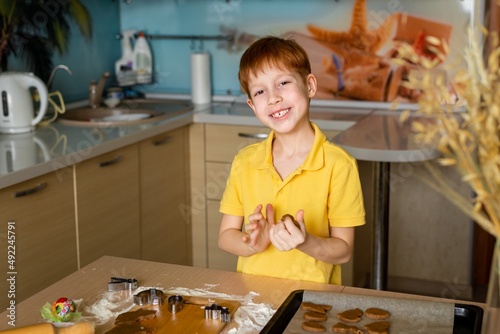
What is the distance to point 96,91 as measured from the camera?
126 inches

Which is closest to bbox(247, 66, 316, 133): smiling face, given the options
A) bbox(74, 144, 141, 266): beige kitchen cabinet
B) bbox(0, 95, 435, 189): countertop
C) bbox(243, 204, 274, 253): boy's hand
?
bbox(243, 204, 274, 253): boy's hand

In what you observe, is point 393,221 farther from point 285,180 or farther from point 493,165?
point 493,165

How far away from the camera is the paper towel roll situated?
3354 millimetres

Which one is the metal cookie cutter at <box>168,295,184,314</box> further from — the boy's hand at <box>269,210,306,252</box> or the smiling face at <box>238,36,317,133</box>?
the smiling face at <box>238,36,317,133</box>

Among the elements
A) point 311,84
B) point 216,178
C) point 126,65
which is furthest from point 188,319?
point 126,65

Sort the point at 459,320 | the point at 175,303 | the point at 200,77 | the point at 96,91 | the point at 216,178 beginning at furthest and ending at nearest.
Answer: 1. the point at 200,77
2. the point at 96,91
3. the point at 216,178
4. the point at 175,303
5. the point at 459,320

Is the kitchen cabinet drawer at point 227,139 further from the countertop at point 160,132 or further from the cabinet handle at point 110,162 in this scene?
the cabinet handle at point 110,162

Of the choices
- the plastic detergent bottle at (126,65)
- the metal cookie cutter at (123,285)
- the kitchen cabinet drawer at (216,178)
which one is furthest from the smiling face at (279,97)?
the plastic detergent bottle at (126,65)

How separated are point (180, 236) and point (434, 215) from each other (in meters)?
1.12

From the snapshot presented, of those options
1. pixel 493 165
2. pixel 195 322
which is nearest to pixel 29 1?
pixel 195 322

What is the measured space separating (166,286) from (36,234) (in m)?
0.93

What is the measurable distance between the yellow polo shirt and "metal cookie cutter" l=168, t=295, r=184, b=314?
306mm

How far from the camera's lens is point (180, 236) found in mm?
3090

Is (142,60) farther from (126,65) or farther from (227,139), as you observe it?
(227,139)
